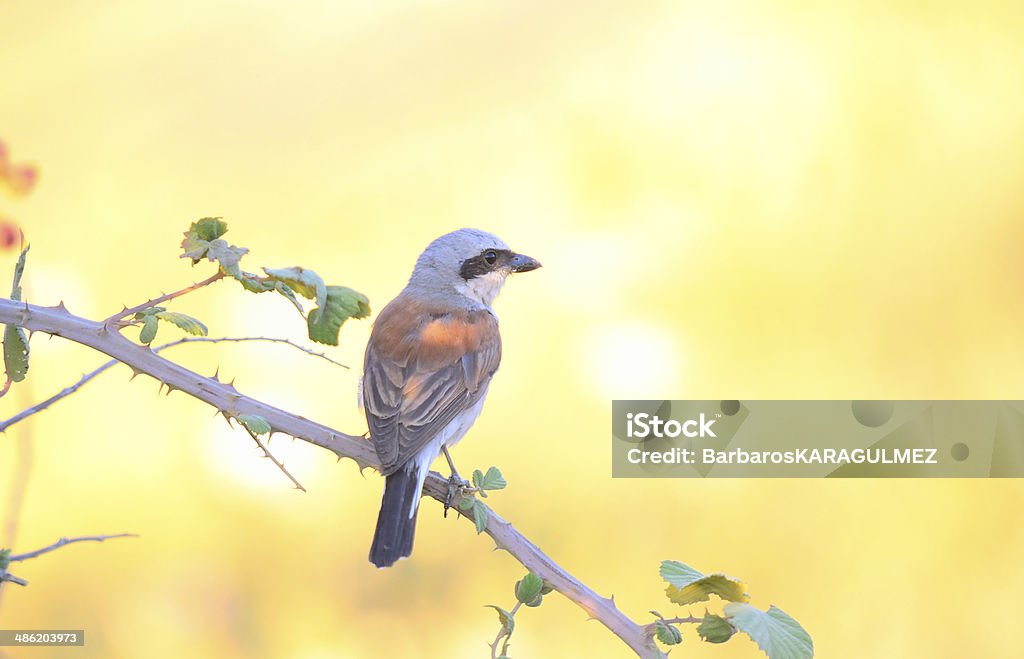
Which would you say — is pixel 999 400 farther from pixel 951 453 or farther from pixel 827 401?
pixel 827 401

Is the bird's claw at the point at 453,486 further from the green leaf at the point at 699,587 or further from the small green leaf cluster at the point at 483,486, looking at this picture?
the green leaf at the point at 699,587

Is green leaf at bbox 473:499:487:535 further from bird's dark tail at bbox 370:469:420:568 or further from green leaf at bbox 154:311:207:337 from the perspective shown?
green leaf at bbox 154:311:207:337

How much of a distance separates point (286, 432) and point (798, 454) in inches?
141

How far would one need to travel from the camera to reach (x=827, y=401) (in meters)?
5.46

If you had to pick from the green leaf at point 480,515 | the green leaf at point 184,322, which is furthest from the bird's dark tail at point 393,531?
the green leaf at point 184,322

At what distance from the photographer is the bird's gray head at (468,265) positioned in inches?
148

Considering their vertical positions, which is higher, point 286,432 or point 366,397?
point 366,397

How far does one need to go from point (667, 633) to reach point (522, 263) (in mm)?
1989

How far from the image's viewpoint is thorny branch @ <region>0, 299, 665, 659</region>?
2.05 metres

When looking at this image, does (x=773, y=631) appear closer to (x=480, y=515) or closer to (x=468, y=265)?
(x=480, y=515)

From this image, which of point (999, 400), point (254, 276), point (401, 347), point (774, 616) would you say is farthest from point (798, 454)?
point (254, 276)

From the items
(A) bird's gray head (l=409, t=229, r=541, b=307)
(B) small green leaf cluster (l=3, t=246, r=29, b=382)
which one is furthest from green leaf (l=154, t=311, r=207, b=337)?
(A) bird's gray head (l=409, t=229, r=541, b=307)

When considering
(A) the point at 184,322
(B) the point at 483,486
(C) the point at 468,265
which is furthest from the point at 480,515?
(C) the point at 468,265

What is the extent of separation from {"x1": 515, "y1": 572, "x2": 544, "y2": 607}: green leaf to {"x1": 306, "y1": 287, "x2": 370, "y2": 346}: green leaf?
0.56 m
